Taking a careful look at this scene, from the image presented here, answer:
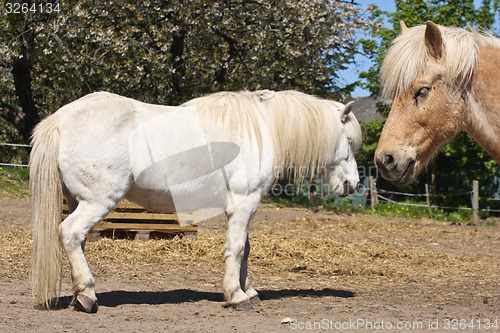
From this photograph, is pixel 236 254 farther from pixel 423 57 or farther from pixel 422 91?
pixel 423 57

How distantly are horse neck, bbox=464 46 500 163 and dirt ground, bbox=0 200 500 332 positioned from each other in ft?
5.46

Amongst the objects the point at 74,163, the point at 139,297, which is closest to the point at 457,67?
the point at 74,163

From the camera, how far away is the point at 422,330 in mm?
3570

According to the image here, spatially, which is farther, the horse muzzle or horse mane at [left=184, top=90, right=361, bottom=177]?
horse mane at [left=184, top=90, right=361, bottom=177]

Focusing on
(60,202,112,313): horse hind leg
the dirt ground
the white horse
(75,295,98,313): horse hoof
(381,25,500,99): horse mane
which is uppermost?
(381,25,500,99): horse mane

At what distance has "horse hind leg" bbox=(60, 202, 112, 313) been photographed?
12.7 ft

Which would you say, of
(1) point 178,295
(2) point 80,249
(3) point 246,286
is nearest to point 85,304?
(2) point 80,249

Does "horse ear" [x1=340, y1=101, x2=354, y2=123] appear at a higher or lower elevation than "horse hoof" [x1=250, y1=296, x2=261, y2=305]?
→ higher

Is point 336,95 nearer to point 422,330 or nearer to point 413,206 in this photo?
point 413,206

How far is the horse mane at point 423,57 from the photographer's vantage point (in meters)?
2.58

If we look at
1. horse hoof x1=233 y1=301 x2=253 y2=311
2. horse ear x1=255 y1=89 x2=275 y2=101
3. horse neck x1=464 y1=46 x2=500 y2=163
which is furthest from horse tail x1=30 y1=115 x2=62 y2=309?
horse neck x1=464 y1=46 x2=500 y2=163

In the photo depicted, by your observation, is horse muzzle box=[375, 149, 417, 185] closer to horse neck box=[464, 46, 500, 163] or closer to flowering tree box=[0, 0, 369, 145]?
horse neck box=[464, 46, 500, 163]

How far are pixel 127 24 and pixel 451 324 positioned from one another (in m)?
12.1

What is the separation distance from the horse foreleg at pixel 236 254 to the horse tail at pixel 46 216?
136 centimetres
